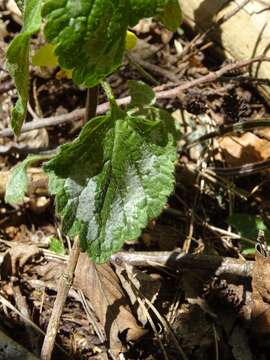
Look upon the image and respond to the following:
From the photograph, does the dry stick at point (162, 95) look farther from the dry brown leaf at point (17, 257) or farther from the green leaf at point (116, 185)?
the green leaf at point (116, 185)

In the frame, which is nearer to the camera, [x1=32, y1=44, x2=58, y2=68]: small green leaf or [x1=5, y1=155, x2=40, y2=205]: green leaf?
[x1=32, y1=44, x2=58, y2=68]: small green leaf

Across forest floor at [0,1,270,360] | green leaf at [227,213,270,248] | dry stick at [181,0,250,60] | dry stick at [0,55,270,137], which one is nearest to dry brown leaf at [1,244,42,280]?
forest floor at [0,1,270,360]

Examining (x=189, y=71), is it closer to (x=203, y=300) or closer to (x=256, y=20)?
(x=256, y=20)

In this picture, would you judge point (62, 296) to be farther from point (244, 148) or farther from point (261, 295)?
point (244, 148)

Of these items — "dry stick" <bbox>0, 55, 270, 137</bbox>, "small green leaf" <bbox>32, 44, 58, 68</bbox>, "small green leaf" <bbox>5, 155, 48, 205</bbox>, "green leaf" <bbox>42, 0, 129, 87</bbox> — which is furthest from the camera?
"dry stick" <bbox>0, 55, 270, 137</bbox>

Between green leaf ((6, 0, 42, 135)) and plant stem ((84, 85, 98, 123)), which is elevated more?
green leaf ((6, 0, 42, 135))

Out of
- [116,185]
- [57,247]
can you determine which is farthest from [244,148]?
[116,185]

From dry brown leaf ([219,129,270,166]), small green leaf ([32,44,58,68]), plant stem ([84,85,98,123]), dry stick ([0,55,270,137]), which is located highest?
small green leaf ([32,44,58,68])

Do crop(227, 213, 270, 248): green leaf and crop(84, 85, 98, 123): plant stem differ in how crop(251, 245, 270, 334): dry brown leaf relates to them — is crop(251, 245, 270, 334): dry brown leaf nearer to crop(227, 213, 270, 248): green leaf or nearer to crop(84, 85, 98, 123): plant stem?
crop(227, 213, 270, 248): green leaf
